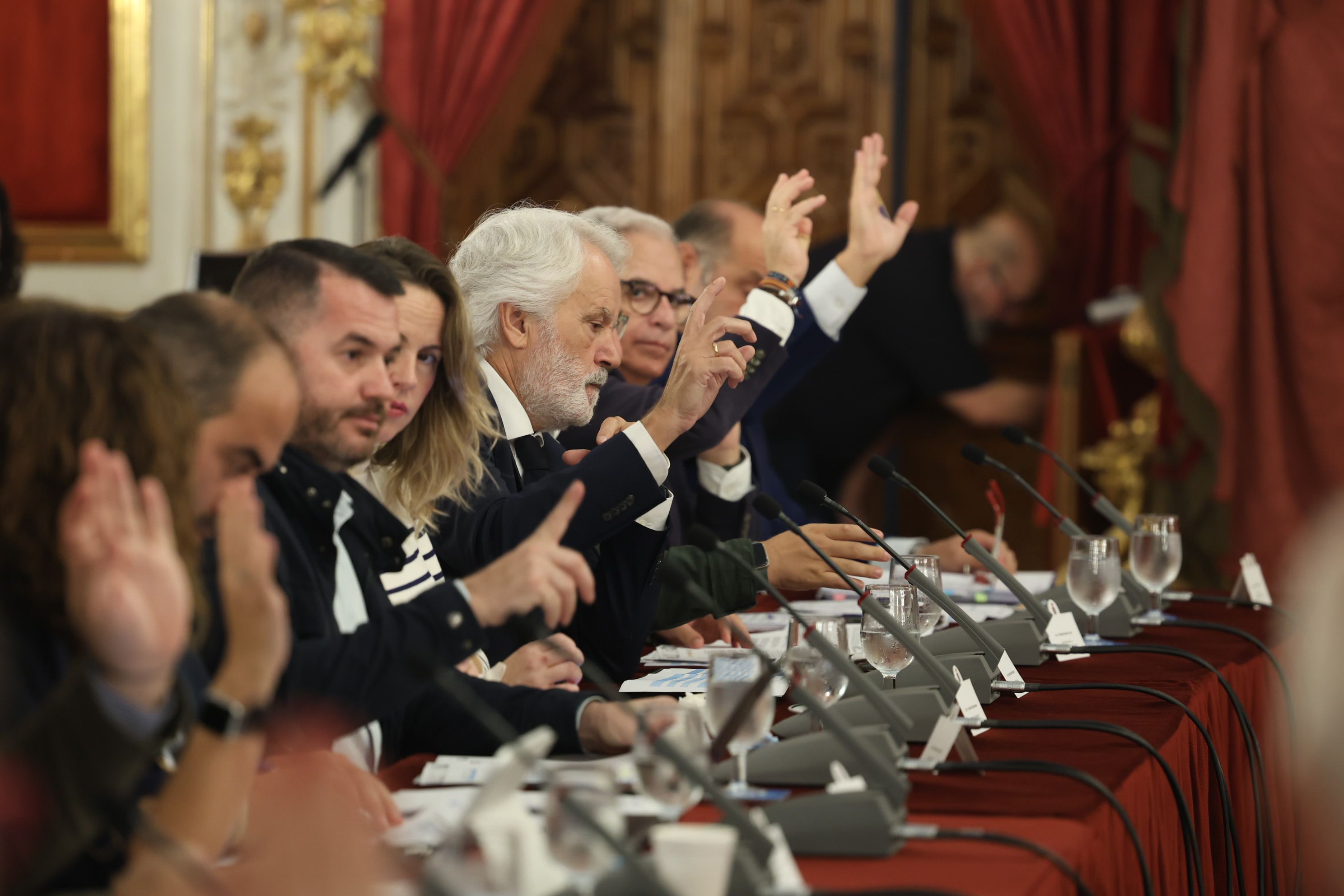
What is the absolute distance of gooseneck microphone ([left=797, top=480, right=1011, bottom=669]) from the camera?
89.1 inches

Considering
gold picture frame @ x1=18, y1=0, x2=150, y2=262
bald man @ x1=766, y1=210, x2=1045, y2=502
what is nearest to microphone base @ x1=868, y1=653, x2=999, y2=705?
bald man @ x1=766, y1=210, x2=1045, y2=502

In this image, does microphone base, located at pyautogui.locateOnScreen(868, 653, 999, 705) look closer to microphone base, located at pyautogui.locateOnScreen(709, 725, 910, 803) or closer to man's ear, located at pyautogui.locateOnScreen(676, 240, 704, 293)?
microphone base, located at pyautogui.locateOnScreen(709, 725, 910, 803)

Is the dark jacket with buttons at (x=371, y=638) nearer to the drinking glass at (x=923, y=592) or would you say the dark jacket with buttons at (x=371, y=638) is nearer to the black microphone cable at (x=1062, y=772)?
the black microphone cable at (x=1062, y=772)

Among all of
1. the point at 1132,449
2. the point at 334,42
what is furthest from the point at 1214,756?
the point at 334,42

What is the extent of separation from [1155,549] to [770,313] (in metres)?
0.88

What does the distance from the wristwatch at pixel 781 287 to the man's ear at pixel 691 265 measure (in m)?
Answer: 0.74

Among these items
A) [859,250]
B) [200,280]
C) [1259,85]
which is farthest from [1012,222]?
[200,280]

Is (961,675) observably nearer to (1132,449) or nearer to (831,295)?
(831,295)

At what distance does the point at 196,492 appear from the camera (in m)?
1.48

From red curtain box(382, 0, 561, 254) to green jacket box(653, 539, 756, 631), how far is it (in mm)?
3393

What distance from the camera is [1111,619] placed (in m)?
2.88

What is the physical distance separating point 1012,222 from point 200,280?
273 cm

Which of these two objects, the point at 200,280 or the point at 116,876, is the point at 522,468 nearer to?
the point at 116,876

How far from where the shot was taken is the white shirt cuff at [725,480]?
11.1 feet
